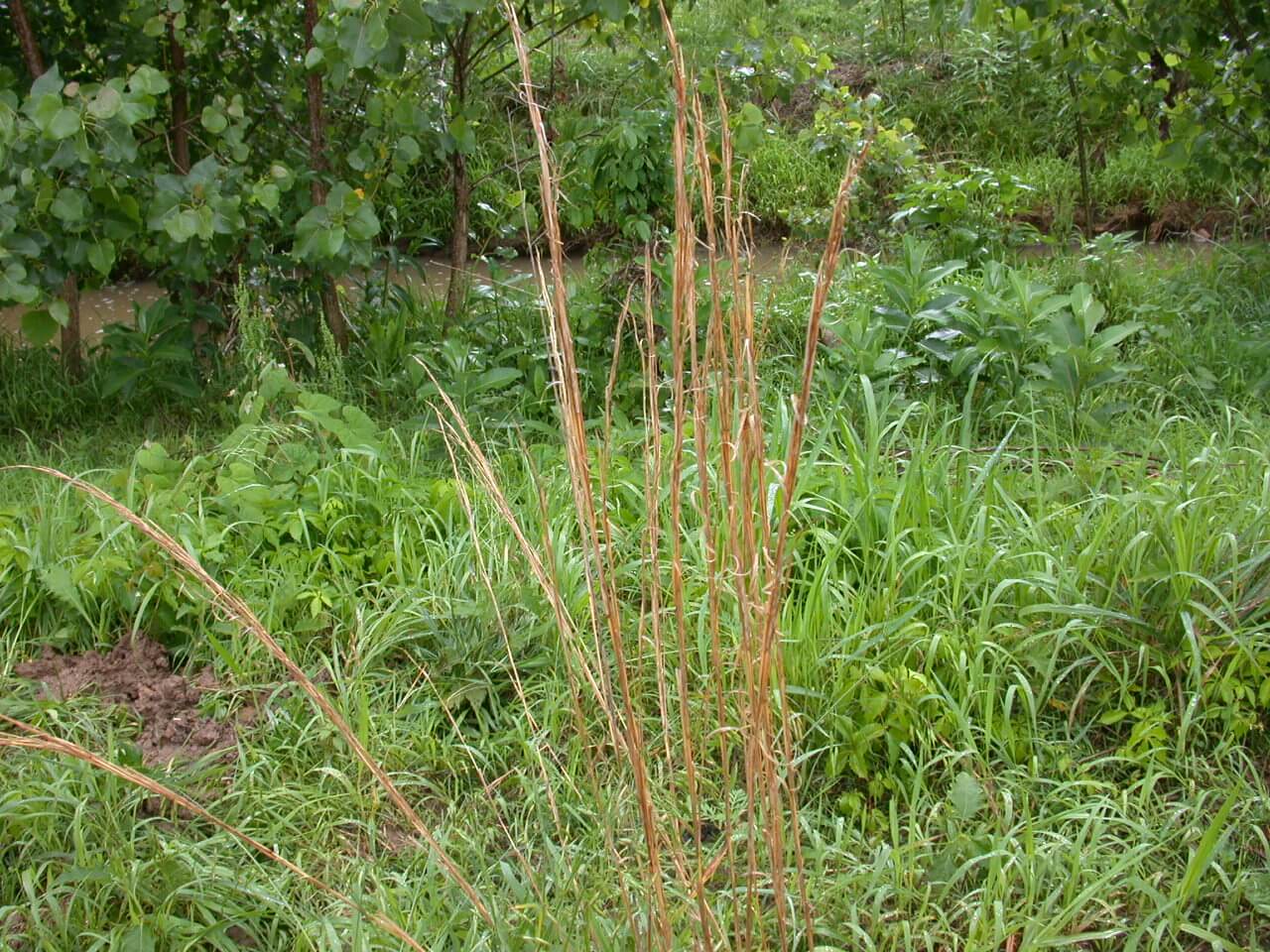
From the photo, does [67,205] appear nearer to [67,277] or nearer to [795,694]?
[67,277]

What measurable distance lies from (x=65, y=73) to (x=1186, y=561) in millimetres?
4028

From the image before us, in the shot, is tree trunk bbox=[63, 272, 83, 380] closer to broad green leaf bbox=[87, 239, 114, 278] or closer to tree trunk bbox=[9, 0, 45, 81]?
tree trunk bbox=[9, 0, 45, 81]

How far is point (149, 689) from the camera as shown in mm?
2914

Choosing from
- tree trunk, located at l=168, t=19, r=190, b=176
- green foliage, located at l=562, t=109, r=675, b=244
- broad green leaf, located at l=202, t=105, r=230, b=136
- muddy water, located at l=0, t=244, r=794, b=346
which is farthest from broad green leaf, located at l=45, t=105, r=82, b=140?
muddy water, located at l=0, t=244, r=794, b=346

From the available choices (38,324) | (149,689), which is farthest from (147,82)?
(149,689)

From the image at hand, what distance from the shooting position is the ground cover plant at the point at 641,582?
1948 mm

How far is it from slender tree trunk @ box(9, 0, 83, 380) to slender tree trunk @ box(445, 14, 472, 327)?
51.9 inches

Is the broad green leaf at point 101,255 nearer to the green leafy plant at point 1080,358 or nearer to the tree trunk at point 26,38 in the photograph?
the tree trunk at point 26,38

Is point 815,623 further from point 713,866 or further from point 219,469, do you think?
point 219,469

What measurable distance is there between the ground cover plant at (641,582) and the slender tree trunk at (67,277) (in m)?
0.05

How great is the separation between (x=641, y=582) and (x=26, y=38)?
3561 mm

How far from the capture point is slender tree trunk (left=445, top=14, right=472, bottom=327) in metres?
4.59

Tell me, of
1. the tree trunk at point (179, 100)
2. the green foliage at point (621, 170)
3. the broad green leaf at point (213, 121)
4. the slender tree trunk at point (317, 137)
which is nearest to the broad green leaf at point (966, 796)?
the green foliage at point (621, 170)

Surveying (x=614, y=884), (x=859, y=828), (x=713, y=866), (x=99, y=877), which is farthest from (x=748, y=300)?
(x=99, y=877)
